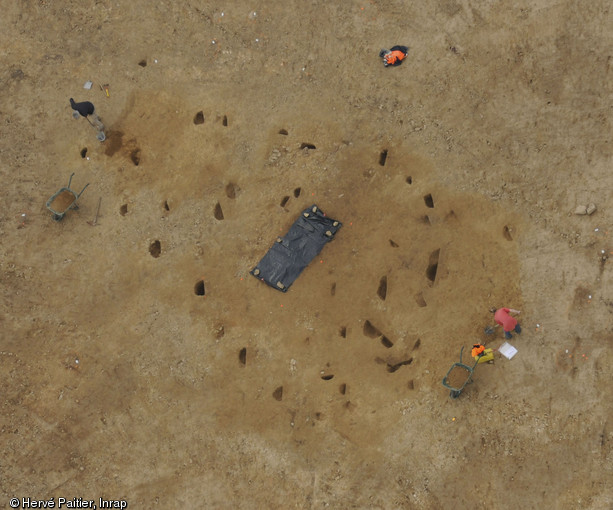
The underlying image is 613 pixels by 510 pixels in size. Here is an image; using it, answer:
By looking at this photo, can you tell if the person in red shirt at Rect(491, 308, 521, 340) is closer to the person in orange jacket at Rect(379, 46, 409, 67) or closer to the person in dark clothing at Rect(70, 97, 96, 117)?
the person in orange jacket at Rect(379, 46, 409, 67)

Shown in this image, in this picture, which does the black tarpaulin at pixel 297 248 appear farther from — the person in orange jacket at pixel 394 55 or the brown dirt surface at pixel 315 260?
the person in orange jacket at pixel 394 55

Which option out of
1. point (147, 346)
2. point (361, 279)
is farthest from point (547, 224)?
point (147, 346)

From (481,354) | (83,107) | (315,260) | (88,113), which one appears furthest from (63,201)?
Answer: (481,354)

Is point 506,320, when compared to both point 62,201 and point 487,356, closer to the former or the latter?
point 487,356

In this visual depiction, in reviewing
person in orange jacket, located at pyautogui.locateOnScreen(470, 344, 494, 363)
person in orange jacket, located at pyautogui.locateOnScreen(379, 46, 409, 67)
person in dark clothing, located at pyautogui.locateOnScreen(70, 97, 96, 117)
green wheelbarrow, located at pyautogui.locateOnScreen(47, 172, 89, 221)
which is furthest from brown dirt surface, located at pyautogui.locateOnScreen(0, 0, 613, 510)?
person in dark clothing, located at pyautogui.locateOnScreen(70, 97, 96, 117)

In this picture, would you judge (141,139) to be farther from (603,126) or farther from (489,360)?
(603,126)

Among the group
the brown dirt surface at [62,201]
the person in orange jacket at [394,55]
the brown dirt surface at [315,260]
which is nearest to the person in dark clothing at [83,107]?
the brown dirt surface at [315,260]

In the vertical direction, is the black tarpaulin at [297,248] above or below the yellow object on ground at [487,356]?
above
